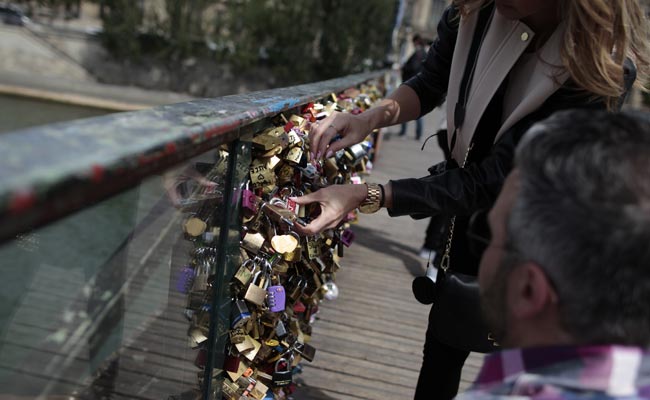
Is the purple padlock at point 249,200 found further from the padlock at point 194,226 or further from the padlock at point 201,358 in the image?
the padlock at point 201,358

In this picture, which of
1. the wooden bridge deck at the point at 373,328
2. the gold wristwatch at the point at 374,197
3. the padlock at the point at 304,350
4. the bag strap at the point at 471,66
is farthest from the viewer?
the wooden bridge deck at the point at 373,328

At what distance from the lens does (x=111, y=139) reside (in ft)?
3.07

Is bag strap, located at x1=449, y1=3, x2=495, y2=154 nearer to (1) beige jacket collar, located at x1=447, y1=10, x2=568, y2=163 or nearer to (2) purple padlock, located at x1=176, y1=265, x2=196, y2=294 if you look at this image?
(1) beige jacket collar, located at x1=447, y1=10, x2=568, y2=163

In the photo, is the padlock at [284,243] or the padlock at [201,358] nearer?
the padlock at [201,358]

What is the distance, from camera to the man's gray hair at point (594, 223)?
94 centimetres

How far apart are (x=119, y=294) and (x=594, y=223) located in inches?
43.0

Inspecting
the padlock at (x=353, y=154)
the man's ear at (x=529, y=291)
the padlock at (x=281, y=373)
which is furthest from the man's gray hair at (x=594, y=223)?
the padlock at (x=353, y=154)

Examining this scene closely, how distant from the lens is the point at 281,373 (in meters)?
2.46

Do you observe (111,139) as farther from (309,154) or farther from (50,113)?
(50,113)

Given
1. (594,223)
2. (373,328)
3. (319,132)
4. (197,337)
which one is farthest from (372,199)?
(373,328)

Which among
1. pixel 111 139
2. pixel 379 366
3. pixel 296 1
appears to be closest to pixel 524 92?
pixel 111 139

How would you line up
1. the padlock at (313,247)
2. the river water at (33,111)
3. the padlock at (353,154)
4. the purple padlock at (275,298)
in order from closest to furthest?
1. the purple padlock at (275,298)
2. the padlock at (313,247)
3. the padlock at (353,154)
4. the river water at (33,111)

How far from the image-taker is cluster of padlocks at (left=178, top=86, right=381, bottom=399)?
1961 mm

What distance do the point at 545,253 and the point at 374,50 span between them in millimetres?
36439
